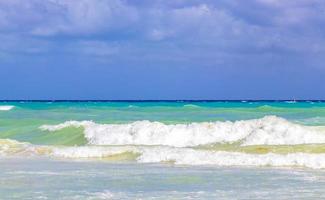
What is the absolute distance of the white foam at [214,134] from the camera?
2086cm

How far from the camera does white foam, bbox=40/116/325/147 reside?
20.9 metres

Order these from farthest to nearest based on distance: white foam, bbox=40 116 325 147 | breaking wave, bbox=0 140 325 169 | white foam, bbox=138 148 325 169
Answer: white foam, bbox=40 116 325 147 < breaking wave, bbox=0 140 325 169 < white foam, bbox=138 148 325 169

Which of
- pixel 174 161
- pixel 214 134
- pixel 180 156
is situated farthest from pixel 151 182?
pixel 214 134

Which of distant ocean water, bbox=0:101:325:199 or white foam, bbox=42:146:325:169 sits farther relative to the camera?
white foam, bbox=42:146:325:169

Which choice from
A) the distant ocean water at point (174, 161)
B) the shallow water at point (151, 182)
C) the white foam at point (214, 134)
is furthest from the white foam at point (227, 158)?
the white foam at point (214, 134)

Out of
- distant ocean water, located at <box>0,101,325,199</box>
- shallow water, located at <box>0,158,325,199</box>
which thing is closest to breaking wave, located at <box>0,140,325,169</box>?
distant ocean water, located at <box>0,101,325,199</box>

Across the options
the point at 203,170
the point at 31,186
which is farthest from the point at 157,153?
the point at 31,186

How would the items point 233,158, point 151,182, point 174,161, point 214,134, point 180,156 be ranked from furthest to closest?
point 214,134 < point 180,156 < point 174,161 < point 233,158 < point 151,182

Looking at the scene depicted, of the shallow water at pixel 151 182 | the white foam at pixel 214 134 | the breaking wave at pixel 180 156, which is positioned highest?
the white foam at pixel 214 134

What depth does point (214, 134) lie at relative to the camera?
22.3 metres

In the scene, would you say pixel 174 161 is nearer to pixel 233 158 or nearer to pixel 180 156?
pixel 180 156

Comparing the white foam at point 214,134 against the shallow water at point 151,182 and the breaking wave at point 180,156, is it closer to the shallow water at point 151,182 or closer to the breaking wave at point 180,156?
the breaking wave at point 180,156

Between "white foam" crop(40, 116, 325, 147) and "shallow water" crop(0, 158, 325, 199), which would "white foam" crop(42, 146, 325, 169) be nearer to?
"shallow water" crop(0, 158, 325, 199)

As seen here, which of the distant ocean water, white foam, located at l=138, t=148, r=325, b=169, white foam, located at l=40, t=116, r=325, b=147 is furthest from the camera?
white foam, located at l=40, t=116, r=325, b=147
